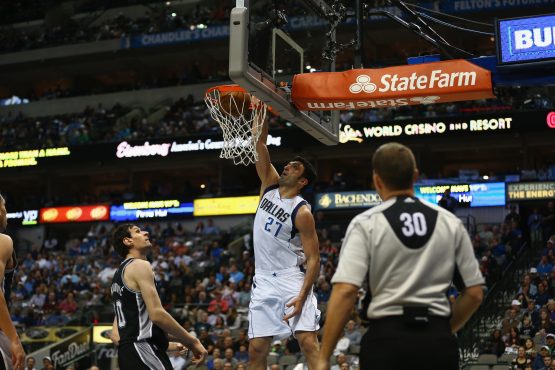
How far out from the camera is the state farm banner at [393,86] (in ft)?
30.3

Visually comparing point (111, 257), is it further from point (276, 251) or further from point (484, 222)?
point (276, 251)

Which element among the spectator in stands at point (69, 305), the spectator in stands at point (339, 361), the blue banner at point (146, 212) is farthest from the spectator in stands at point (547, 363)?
the blue banner at point (146, 212)

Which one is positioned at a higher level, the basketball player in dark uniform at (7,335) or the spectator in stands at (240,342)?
the basketball player in dark uniform at (7,335)

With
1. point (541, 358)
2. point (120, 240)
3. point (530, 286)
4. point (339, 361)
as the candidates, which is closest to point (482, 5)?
point (530, 286)

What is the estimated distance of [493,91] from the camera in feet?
30.4

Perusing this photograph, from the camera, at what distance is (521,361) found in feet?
46.4

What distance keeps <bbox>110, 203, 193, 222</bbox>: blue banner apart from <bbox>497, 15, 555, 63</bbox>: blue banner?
24.8 m

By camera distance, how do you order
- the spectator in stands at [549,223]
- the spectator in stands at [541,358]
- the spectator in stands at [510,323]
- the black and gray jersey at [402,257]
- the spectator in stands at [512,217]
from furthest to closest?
the spectator in stands at [512,217] → the spectator in stands at [549,223] → the spectator in stands at [510,323] → the spectator in stands at [541,358] → the black and gray jersey at [402,257]

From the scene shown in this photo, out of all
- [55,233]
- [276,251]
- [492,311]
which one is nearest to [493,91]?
[276,251]

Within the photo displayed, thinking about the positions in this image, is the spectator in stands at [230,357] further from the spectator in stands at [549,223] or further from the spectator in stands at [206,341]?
the spectator in stands at [549,223]

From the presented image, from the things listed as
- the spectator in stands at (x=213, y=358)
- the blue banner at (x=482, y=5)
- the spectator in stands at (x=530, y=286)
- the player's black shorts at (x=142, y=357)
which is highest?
the blue banner at (x=482, y=5)

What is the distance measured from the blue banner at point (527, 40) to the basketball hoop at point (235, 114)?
9.44 feet

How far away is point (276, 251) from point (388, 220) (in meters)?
3.46

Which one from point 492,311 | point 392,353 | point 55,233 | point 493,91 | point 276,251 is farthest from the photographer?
point 55,233
